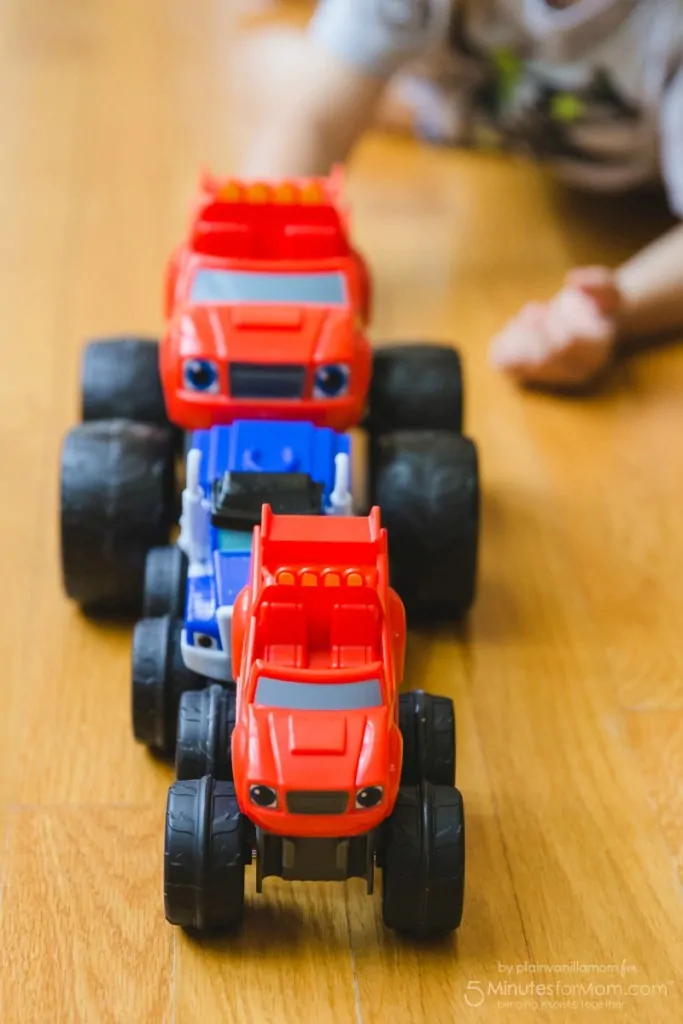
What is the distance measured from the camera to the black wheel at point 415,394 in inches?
35.7

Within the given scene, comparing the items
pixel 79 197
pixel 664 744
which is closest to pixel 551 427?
pixel 664 744

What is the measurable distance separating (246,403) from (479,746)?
269 mm

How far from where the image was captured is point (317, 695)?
0.61m

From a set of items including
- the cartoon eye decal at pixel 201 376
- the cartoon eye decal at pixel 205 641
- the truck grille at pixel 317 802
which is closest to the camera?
the truck grille at pixel 317 802

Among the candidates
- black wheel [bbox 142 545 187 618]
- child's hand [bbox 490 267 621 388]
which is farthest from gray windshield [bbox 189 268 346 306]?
child's hand [bbox 490 267 621 388]

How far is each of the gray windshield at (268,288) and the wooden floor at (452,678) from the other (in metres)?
0.23

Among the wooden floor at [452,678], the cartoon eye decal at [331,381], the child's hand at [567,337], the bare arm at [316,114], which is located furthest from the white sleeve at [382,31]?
the cartoon eye decal at [331,381]

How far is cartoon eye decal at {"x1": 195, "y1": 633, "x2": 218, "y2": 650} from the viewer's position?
0.71 m

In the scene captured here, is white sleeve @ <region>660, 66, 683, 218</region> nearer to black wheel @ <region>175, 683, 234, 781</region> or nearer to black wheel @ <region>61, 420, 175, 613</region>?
black wheel @ <region>61, 420, 175, 613</region>

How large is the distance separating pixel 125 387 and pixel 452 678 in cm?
32

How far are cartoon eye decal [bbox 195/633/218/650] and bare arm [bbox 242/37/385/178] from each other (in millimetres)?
643

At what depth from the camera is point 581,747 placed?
0.79 meters

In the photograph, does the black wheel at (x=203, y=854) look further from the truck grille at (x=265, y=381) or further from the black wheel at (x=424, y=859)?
the truck grille at (x=265, y=381)

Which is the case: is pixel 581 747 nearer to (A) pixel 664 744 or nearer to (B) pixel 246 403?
(A) pixel 664 744
